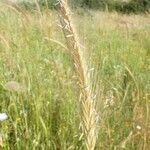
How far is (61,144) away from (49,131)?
138 mm

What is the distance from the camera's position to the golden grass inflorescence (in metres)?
1.02

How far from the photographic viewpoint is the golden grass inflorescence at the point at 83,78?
102 cm

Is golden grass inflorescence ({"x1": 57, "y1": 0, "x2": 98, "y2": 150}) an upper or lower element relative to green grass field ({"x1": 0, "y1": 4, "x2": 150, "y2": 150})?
upper

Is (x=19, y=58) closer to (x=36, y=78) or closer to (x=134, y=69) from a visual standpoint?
(x=36, y=78)

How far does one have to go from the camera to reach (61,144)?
2133 millimetres

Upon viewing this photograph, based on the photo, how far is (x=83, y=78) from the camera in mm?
1066

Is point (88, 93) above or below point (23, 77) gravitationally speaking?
above

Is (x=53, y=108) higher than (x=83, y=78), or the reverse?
(x=83, y=78)

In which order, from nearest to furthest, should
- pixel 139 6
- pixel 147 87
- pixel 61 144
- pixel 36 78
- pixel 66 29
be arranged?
pixel 66 29
pixel 61 144
pixel 36 78
pixel 147 87
pixel 139 6

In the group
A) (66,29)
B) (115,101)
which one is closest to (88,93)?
(66,29)

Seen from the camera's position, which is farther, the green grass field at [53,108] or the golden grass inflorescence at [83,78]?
the green grass field at [53,108]

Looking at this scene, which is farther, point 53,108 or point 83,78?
point 53,108

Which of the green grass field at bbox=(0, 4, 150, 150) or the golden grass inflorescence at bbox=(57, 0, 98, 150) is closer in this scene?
the golden grass inflorescence at bbox=(57, 0, 98, 150)

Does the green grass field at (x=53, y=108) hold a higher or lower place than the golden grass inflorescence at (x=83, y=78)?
lower
